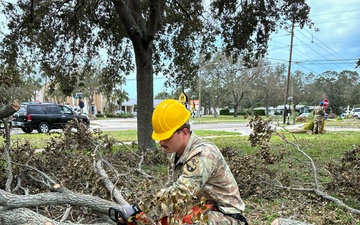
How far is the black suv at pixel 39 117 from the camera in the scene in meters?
14.5

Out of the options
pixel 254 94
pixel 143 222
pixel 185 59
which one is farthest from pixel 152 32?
pixel 254 94

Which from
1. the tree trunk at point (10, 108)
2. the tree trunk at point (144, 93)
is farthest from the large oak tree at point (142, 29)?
the tree trunk at point (10, 108)

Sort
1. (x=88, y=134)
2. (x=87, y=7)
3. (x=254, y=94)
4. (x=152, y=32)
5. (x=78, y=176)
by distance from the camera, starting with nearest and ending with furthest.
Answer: (x=78, y=176), (x=88, y=134), (x=152, y=32), (x=87, y=7), (x=254, y=94)

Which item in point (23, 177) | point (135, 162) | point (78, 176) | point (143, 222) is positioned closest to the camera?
point (143, 222)

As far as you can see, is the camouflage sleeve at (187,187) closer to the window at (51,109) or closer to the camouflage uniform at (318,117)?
the camouflage uniform at (318,117)

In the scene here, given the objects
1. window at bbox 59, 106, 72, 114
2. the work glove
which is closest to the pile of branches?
the work glove

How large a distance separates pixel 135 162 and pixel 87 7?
466cm

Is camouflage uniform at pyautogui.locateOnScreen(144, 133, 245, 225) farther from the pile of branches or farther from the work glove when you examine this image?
the pile of branches

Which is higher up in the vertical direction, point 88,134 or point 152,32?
point 152,32

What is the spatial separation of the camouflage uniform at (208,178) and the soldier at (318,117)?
1300 cm

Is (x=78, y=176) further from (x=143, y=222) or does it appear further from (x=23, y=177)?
(x=143, y=222)

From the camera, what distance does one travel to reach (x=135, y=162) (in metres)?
5.75

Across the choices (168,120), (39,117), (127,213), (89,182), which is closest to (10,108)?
(89,182)

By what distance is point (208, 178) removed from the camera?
188cm
